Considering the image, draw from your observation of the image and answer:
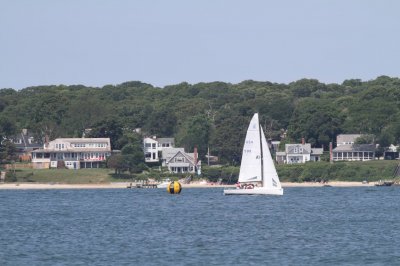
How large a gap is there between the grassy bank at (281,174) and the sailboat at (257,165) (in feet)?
144

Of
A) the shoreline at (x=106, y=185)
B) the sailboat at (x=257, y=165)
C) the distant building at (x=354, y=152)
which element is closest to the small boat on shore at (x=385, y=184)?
the shoreline at (x=106, y=185)

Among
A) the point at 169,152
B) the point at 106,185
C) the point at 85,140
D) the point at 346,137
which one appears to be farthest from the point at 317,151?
the point at 106,185

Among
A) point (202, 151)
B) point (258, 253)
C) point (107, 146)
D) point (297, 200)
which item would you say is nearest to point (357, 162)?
point (202, 151)

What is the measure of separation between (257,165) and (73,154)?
64549 mm

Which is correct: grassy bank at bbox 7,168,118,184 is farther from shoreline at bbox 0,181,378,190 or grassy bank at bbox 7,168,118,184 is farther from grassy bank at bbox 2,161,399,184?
shoreline at bbox 0,181,378,190

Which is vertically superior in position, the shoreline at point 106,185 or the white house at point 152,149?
the white house at point 152,149

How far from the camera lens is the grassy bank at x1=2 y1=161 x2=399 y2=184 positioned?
151750 millimetres

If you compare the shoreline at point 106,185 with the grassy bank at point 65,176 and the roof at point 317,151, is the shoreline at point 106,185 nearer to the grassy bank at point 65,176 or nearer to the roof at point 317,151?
the grassy bank at point 65,176

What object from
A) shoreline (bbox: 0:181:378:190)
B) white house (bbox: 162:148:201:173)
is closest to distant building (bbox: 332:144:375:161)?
shoreline (bbox: 0:181:378:190)

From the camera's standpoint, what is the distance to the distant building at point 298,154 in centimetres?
16625

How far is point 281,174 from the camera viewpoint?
154375 millimetres

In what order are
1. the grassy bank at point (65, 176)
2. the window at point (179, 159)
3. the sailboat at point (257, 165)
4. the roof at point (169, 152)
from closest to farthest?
the sailboat at point (257, 165)
the grassy bank at point (65, 176)
the window at point (179, 159)
the roof at point (169, 152)

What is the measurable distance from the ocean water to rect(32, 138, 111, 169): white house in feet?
172

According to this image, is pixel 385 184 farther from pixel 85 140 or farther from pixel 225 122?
pixel 85 140
